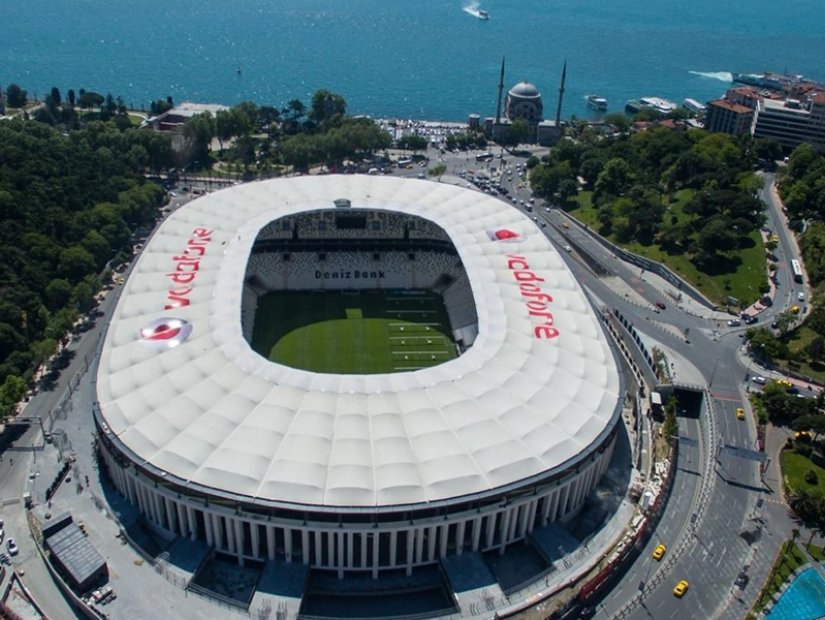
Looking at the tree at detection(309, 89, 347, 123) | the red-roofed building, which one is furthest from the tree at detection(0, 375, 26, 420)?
the red-roofed building

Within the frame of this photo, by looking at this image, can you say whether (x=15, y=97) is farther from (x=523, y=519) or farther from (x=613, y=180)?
(x=523, y=519)

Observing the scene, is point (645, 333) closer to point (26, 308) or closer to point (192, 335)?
point (192, 335)

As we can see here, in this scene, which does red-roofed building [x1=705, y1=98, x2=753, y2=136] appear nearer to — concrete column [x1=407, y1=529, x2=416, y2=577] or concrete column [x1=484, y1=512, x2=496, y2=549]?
concrete column [x1=484, y1=512, x2=496, y2=549]

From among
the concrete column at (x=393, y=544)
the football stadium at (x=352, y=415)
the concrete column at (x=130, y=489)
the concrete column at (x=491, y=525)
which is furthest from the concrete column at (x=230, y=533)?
the concrete column at (x=491, y=525)

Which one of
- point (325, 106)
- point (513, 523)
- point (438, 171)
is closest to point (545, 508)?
point (513, 523)

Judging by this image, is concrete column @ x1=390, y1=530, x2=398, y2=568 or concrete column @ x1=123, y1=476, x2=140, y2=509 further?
concrete column @ x1=123, y1=476, x2=140, y2=509

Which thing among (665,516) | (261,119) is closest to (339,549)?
(665,516)
